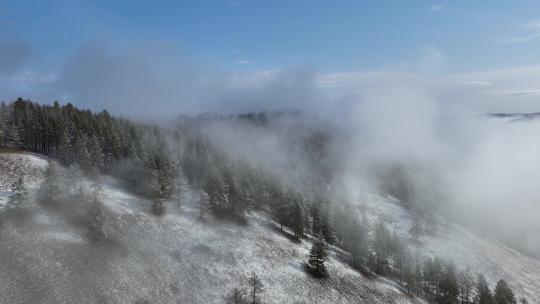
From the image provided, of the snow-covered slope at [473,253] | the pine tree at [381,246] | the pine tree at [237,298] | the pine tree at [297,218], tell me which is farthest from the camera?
the snow-covered slope at [473,253]

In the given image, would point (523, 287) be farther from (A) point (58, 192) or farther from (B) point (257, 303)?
(A) point (58, 192)

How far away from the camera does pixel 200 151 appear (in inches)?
4491

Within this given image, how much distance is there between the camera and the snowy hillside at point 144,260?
48.8 meters

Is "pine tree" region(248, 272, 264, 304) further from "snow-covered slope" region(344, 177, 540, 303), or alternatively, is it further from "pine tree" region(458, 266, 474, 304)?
"snow-covered slope" region(344, 177, 540, 303)

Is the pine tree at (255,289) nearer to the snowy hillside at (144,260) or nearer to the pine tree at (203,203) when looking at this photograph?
the snowy hillside at (144,260)

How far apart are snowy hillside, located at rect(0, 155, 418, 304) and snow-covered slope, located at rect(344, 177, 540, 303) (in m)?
41.7

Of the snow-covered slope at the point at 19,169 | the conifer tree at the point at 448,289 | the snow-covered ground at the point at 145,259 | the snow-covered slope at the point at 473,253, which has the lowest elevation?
the snow-covered slope at the point at 473,253

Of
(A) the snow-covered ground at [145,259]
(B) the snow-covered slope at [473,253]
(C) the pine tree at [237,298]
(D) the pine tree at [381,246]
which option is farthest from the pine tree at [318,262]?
(B) the snow-covered slope at [473,253]

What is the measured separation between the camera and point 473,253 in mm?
110375

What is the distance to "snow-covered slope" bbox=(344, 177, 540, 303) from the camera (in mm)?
97125

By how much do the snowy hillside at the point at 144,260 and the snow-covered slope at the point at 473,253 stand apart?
41652 millimetres

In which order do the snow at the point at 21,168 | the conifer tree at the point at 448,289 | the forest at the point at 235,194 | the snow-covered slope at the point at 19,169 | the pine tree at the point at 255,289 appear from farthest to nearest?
the forest at the point at 235,194, the snow at the point at 21,168, the snow-covered slope at the point at 19,169, the conifer tree at the point at 448,289, the pine tree at the point at 255,289

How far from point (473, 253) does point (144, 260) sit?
106m

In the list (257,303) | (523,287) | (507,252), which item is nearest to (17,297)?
(257,303)
